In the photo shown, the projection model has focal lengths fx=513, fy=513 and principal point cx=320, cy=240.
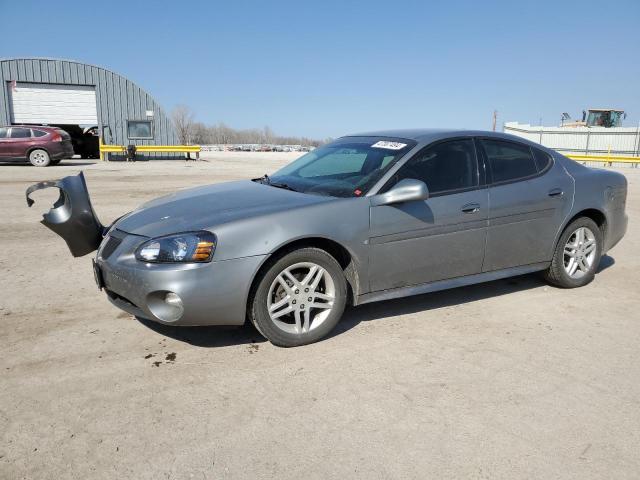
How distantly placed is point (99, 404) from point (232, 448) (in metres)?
0.86

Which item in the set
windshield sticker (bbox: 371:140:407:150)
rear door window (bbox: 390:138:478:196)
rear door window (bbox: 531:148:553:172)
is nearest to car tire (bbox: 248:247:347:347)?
rear door window (bbox: 390:138:478:196)

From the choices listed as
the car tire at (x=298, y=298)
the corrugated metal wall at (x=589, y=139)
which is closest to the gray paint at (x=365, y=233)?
the car tire at (x=298, y=298)

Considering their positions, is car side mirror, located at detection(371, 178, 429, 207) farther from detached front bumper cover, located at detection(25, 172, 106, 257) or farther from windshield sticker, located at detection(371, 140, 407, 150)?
detached front bumper cover, located at detection(25, 172, 106, 257)

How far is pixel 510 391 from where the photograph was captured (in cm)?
298

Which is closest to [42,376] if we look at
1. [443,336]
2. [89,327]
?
[89,327]

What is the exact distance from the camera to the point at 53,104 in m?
26.4

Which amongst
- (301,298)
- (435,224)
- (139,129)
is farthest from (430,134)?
(139,129)

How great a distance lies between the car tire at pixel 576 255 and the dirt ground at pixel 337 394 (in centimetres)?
36

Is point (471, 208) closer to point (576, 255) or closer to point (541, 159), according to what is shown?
point (541, 159)

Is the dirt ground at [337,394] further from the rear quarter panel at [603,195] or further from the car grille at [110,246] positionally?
the rear quarter panel at [603,195]

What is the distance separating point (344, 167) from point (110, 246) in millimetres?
1968

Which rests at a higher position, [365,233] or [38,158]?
[365,233]

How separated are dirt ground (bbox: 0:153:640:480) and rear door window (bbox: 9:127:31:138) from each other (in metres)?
17.8

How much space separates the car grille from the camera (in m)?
3.53
